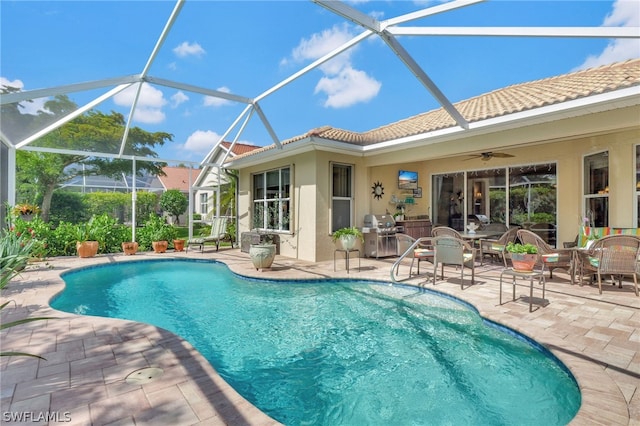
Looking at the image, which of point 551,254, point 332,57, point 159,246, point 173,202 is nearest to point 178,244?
point 159,246

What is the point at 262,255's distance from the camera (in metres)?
7.87

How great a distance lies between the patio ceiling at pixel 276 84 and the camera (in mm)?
4387

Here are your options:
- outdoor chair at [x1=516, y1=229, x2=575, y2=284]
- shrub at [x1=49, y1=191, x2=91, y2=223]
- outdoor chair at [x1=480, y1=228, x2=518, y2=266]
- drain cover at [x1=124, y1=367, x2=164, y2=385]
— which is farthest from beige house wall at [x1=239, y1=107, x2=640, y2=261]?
shrub at [x1=49, y1=191, x2=91, y2=223]

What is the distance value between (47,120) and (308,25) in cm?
765

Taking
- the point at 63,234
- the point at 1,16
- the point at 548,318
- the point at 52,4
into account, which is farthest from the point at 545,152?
the point at 63,234

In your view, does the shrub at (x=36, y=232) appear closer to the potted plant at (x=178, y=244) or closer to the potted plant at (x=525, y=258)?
the potted plant at (x=178, y=244)

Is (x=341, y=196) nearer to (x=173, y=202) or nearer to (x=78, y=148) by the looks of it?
(x=78, y=148)

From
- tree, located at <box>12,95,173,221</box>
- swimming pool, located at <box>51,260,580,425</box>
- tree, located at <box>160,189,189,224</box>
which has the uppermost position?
tree, located at <box>12,95,173,221</box>

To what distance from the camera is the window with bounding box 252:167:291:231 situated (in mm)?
10617

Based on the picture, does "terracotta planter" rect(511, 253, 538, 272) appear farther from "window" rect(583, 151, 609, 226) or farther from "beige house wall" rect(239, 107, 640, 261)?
"window" rect(583, 151, 609, 226)

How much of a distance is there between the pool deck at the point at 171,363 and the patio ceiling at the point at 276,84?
3.71 metres

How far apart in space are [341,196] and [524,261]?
582 centimetres

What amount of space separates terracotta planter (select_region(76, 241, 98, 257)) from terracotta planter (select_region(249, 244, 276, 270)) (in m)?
6.08

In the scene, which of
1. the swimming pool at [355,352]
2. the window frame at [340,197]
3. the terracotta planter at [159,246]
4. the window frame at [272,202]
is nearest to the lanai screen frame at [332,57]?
the window frame at [272,202]
